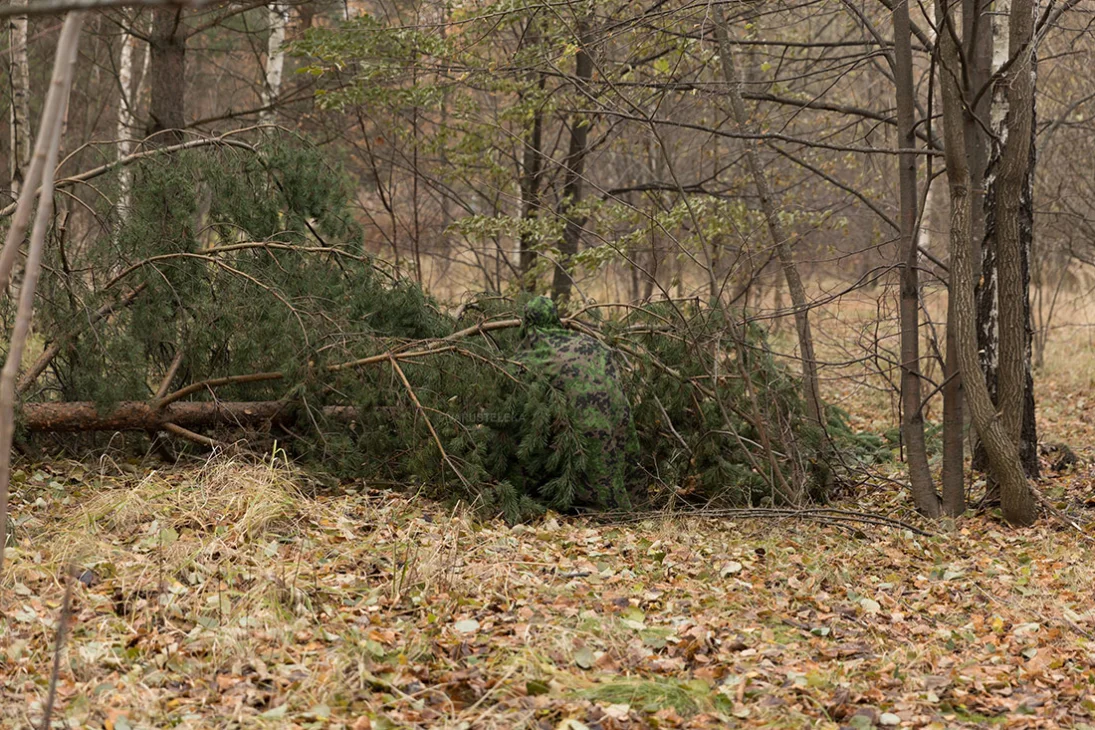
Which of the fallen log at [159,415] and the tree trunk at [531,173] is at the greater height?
the tree trunk at [531,173]

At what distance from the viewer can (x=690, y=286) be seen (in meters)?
16.6

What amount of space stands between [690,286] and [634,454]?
10.0 meters

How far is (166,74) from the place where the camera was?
9789 mm

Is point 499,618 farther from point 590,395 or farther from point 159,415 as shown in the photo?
point 159,415

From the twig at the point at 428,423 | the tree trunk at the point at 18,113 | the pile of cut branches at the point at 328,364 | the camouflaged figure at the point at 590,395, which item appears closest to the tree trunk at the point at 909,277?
the pile of cut branches at the point at 328,364

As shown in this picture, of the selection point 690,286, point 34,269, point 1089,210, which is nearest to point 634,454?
point 34,269

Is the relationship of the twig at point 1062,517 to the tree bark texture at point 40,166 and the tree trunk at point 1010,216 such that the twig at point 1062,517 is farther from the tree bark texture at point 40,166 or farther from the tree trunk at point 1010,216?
the tree bark texture at point 40,166

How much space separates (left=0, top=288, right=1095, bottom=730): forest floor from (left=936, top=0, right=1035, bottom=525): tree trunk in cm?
30

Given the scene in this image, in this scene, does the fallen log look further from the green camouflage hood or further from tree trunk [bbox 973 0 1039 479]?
tree trunk [bbox 973 0 1039 479]

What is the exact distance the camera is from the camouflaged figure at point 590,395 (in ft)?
21.0

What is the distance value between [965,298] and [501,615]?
3377 mm

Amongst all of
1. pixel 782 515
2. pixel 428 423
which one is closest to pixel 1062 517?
pixel 782 515

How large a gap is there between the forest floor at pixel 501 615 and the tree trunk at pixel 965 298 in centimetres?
30

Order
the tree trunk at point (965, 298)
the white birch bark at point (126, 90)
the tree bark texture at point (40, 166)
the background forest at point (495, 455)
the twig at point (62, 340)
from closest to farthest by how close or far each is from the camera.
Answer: the tree bark texture at point (40, 166) < the background forest at point (495, 455) < the tree trunk at point (965, 298) < the twig at point (62, 340) < the white birch bark at point (126, 90)
